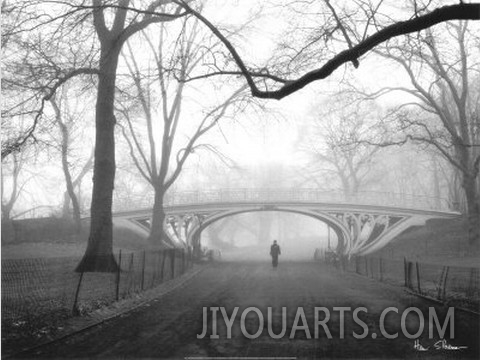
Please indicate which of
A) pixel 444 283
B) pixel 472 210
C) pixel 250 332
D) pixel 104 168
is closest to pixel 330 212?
pixel 472 210

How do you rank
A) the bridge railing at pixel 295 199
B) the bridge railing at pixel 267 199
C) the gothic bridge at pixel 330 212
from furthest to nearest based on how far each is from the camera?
the bridge railing at pixel 295 199, the bridge railing at pixel 267 199, the gothic bridge at pixel 330 212

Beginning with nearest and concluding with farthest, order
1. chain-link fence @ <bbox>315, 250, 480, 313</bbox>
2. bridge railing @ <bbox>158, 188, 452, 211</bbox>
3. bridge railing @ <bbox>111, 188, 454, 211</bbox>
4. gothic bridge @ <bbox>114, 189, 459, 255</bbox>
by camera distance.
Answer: chain-link fence @ <bbox>315, 250, 480, 313</bbox> < gothic bridge @ <bbox>114, 189, 459, 255</bbox> < bridge railing @ <bbox>111, 188, 454, 211</bbox> < bridge railing @ <bbox>158, 188, 452, 211</bbox>

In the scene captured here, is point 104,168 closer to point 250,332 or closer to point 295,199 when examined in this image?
point 250,332

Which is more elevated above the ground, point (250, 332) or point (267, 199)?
point (267, 199)

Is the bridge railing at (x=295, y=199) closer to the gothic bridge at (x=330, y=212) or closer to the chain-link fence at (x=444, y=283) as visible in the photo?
the gothic bridge at (x=330, y=212)

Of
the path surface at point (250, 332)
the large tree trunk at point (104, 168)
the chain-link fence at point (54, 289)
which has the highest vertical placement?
the large tree trunk at point (104, 168)

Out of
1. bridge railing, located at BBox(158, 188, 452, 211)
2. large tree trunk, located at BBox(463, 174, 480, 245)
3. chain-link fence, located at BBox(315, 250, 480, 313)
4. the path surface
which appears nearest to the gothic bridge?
bridge railing, located at BBox(158, 188, 452, 211)

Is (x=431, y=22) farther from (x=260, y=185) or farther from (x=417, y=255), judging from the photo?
(x=260, y=185)

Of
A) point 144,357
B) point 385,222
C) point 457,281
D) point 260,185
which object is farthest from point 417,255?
point 260,185

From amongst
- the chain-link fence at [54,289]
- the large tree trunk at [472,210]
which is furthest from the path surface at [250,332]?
the large tree trunk at [472,210]

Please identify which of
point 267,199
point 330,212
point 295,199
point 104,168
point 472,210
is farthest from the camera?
point 267,199

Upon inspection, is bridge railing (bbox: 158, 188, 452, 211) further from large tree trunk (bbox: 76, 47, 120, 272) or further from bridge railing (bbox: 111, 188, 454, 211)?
large tree trunk (bbox: 76, 47, 120, 272)
